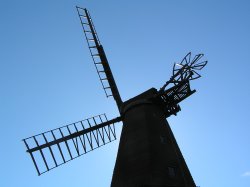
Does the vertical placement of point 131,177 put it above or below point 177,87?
below

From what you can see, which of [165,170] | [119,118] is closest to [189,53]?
[119,118]

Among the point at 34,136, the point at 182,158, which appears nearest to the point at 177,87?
the point at 182,158

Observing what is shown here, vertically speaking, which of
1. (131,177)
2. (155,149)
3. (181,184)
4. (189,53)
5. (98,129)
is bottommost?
(181,184)

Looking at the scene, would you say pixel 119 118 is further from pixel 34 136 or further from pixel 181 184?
pixel 181 184

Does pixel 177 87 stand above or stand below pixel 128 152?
above

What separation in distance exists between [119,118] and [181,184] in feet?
21.9

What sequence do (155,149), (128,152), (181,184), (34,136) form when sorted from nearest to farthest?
(181,184), (155,149), (128,152), (34,136)

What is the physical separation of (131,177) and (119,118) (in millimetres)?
6042

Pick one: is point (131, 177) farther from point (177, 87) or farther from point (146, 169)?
point (177, 87)

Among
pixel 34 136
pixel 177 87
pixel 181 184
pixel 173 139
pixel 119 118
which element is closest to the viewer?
pixel 181 184

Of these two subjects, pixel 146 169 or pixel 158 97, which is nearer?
pixel 146 169

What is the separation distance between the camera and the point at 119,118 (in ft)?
51.8

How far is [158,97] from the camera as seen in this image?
47.7 feet

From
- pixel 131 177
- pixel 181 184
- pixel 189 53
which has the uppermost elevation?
pixel 189 53
